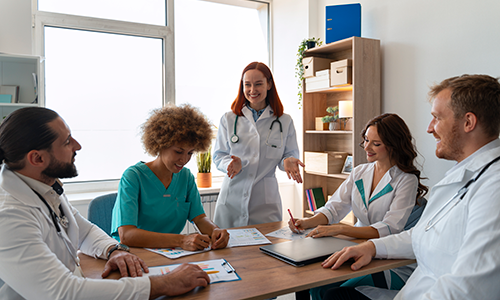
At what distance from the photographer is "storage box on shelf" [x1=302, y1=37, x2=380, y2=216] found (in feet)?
10.0

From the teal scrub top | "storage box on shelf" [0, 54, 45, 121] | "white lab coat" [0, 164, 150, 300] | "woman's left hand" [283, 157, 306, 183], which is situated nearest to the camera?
"white lab coat" [0, 164, 150, 300]

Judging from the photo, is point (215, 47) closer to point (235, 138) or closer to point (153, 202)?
point (235, 138)

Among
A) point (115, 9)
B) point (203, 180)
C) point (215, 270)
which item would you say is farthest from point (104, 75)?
point (215, 270)

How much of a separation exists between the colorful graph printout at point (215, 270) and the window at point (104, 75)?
2.65 metres

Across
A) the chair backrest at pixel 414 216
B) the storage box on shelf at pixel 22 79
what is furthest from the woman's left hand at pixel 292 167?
the storage box on shelf at pixel 22 79

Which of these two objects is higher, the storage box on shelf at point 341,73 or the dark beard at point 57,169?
the storage box on shelf at point 341,73

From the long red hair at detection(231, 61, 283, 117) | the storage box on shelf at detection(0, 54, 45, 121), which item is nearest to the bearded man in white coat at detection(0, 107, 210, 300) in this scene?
the long red hair at detection(231, 61, 283, 117)

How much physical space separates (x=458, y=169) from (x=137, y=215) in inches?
54.3

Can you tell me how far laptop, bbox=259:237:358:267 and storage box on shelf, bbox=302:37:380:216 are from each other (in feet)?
5.17

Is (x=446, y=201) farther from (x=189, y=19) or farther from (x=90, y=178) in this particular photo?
(x=189, y=19)

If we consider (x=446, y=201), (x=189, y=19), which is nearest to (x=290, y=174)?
(x=446, y=201)

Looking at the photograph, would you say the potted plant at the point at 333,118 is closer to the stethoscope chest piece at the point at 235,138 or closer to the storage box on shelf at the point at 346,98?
the storage box on shelf at the point at 346,98

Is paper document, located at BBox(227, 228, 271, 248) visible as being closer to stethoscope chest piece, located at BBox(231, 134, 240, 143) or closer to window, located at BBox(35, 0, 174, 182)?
stethoscope chest piece, located at BBox(231, 134, 240, 143)

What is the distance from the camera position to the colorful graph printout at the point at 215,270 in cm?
127
